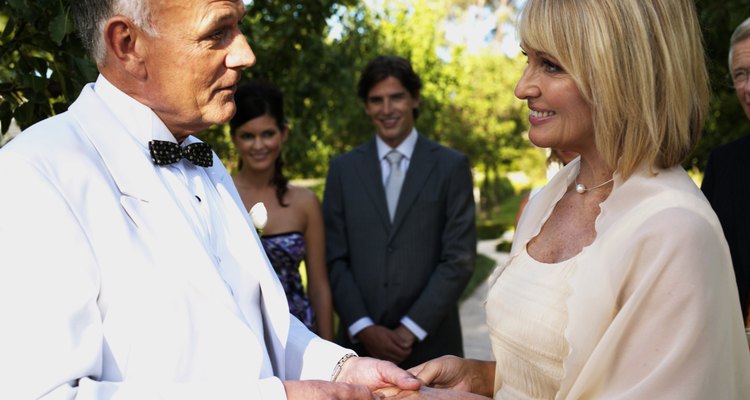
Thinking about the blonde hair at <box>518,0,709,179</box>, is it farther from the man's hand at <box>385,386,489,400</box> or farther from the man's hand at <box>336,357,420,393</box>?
the man's hand at <box>336,357,420,393</box>

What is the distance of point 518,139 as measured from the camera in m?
30.2

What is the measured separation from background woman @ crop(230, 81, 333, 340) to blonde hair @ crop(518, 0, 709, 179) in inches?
121

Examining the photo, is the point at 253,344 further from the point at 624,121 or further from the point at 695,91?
the point at 695,91

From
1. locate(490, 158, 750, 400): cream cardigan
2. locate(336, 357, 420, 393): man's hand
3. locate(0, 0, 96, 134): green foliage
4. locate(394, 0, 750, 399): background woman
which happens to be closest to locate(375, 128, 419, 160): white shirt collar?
locate(0, 0, 96, 134): green foliage

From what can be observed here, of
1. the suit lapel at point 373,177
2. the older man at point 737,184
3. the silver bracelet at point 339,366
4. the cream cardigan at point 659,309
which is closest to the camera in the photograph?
the cream cardigan at point 659,309

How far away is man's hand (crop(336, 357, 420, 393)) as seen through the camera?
2527 millimetres

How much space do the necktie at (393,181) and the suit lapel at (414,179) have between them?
0.09 metres

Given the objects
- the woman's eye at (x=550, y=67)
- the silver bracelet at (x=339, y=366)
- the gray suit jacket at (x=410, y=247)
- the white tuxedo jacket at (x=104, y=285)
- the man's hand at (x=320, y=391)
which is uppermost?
the woman's eye at (x=550, y=67)

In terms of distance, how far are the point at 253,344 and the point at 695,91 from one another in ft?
5.25

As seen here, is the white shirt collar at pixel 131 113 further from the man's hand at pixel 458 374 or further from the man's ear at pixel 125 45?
the man's hand at pixel 458 374

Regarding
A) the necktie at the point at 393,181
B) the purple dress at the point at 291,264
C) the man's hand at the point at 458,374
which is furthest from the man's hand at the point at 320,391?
the necktie at the point at 393,181

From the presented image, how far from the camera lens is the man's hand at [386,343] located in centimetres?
534

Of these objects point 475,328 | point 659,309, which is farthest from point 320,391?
point 475,328

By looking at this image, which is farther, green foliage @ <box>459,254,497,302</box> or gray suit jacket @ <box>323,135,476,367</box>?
green foliage @ <box>459,254,497,302</box>
